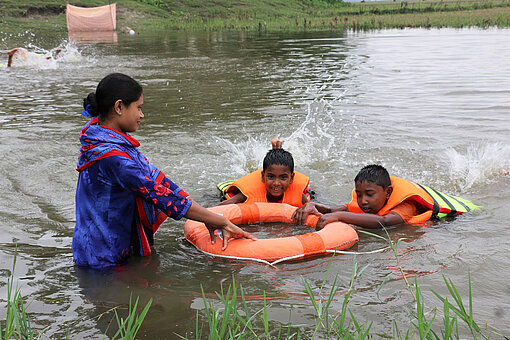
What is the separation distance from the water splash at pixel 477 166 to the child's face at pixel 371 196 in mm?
1514

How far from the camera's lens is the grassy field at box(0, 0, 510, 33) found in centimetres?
2784

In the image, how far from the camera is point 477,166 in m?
5.76

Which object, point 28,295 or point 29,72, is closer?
point 28,295

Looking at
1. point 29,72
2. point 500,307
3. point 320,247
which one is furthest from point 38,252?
point 29,72

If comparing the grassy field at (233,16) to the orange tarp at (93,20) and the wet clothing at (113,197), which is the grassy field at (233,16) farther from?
the wet clothing at (113,197)

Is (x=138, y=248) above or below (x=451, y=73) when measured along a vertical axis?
below

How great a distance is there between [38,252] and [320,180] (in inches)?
128

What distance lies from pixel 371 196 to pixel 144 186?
85.0 inches

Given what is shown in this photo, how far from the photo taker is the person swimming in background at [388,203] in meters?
4.34

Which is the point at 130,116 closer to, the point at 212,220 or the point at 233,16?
the point at 212,220

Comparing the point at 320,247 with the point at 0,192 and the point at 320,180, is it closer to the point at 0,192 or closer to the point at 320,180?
the point at 320,180

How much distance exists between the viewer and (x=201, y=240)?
12.2 ft

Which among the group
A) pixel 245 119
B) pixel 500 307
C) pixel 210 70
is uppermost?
pixel 210 70

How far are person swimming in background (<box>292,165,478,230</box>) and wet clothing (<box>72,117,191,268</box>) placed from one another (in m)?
1.51
